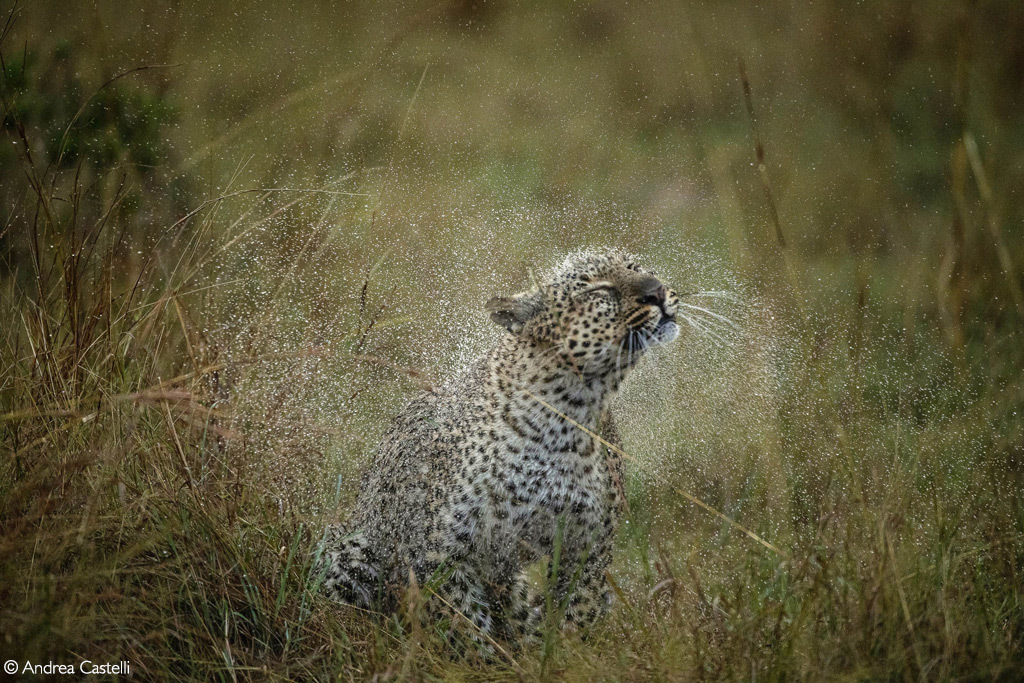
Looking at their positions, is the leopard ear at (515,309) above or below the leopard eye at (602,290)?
below

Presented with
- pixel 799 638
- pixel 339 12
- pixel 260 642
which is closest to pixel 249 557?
pixel 260 642

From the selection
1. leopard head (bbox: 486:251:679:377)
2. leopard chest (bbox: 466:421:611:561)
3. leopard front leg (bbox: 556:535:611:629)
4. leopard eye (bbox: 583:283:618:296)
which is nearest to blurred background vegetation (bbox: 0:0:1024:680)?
leopard front leg (bbox: 556:535:611:629)

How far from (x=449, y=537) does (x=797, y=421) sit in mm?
2081

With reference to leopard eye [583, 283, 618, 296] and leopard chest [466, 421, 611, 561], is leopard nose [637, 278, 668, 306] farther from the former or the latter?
leopard chest [466, 421, 611, 561]

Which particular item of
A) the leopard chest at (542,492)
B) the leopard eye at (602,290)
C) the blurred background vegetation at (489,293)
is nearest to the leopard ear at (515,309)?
the leopard eye at (602,290)

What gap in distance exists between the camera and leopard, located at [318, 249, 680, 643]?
4.12 m

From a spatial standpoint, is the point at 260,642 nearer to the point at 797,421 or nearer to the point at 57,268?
the point at 57,268

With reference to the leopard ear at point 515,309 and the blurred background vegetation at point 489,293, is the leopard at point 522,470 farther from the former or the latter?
the blurred background vegetation at point 489,293

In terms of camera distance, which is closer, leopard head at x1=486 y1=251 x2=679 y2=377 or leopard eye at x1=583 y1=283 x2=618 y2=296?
leopard head at x1=486 y1=251 x2=679 y2=377

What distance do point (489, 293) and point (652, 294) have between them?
43.4 inches

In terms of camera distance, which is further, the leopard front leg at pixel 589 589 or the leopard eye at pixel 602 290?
the leopard eye at pixel 602 290

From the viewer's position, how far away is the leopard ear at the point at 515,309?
445 centimetres

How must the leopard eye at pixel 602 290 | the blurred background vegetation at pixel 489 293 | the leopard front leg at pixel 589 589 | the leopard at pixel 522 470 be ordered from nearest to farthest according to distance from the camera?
1. the blurred background vegetation at pixel 489 293
2. the leopard at pixel 522 470
3. the leopard front leg at pixel 589 589
4. the leopard eye at pixel 602 290

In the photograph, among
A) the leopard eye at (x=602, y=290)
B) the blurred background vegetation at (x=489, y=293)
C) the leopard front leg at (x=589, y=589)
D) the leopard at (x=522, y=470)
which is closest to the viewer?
the blurred background vegetation at (x=489, y=293)
